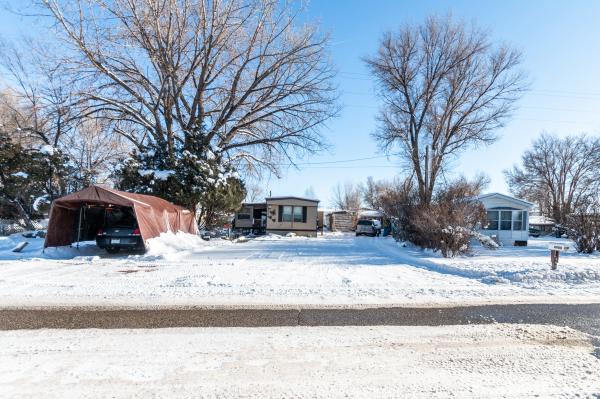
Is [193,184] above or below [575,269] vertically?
above

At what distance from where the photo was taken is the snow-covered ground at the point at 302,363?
309 cm

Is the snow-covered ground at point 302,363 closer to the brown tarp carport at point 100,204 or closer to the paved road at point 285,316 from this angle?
the paved road at point 285,316

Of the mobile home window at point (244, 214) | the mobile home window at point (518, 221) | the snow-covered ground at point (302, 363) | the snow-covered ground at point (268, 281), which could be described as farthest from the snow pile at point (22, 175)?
the mobile home window at point (518, 221)

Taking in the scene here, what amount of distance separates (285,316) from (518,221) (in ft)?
78.7

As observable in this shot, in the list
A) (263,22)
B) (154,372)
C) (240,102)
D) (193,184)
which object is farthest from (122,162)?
(154,372)

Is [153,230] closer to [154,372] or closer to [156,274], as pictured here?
[156,274]

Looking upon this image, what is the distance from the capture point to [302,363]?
144 inches

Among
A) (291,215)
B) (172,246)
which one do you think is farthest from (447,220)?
(291,215)

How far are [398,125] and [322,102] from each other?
332 inches

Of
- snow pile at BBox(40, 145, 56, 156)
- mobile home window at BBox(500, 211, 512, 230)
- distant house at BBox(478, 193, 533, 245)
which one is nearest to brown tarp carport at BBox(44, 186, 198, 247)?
snow pile at BBox(40, 145, 56, 156)

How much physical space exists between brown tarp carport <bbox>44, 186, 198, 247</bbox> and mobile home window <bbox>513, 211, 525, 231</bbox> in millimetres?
21936

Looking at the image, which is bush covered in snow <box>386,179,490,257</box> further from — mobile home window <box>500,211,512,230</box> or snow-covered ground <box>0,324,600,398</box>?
mobile home window <box>500,211,512,230</box>

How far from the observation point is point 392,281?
8242 millimetres

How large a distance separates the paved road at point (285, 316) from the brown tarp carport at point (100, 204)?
6.52m
